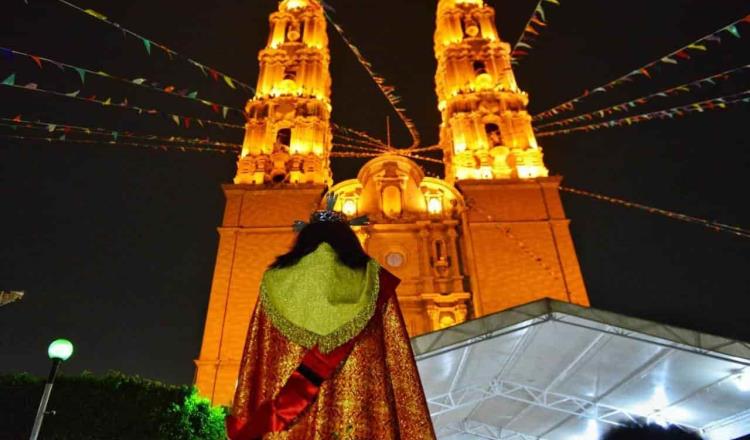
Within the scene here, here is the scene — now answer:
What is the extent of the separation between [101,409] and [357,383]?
282 inches

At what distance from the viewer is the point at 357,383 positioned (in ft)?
7.83

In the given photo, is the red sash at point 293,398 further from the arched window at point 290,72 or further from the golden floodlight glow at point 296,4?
the golden floodlight glow at point 296,4

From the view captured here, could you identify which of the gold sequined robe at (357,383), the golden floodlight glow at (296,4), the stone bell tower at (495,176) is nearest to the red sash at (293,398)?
the gold sequined robe at (357,383)

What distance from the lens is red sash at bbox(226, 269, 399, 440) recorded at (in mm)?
2230

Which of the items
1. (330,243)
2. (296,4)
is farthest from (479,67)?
(330,243)

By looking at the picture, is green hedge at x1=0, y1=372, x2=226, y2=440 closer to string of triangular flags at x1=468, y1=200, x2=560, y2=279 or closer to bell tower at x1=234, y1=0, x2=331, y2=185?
string of triangular flags at x1=468, y1=200, x2=560, y2=279

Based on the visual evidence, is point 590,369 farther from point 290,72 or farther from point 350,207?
point 290,72

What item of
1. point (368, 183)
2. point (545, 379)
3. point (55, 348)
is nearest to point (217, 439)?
point (55, 348)

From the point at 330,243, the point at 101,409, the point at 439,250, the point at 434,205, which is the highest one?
the point at 434,205

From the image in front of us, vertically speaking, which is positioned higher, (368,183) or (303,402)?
(368,183)

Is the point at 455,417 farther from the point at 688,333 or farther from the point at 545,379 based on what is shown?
the point at 688,333

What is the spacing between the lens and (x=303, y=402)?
7.45 ft

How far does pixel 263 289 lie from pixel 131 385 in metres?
6.83

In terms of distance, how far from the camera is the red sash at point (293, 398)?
2.23m
